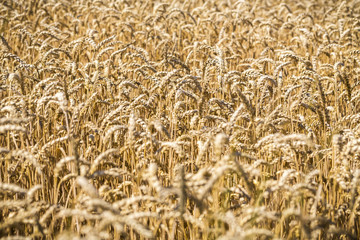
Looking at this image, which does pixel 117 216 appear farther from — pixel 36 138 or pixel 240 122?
pixel 240 122

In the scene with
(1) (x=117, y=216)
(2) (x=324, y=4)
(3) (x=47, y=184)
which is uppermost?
(2) (x=324, y=4)

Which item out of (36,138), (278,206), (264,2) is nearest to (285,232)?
(278,206)

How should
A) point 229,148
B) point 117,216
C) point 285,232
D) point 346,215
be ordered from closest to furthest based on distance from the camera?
1. point 117,216
2. point 285,232
3. point 346,215
4. point 229,148

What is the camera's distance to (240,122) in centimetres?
264

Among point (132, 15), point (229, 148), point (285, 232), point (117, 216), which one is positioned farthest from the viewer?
point (132, 15)

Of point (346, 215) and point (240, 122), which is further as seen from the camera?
point (240, 122)

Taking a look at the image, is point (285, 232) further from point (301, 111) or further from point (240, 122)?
point (301, 111)

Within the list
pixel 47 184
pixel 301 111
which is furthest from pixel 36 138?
pixel 301 111

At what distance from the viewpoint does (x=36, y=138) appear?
7.31 ft

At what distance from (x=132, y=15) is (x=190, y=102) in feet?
11.2

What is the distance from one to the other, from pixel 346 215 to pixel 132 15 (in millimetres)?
4749

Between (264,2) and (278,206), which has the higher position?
(264,2)

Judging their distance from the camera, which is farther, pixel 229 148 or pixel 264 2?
pixel 264 2

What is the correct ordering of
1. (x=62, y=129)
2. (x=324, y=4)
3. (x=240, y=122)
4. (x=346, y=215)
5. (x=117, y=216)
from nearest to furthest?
(x=117, y=216) < (x=346, y=215) < (x=62, y=129) < (x=240, y=122) < (x=324, y=4)
